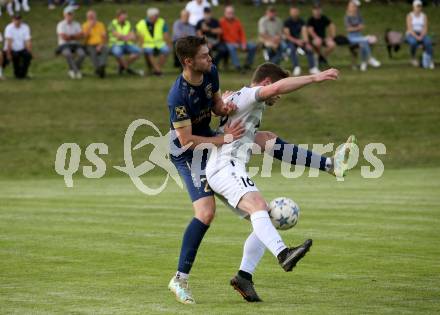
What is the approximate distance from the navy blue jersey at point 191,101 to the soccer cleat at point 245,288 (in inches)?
58.7

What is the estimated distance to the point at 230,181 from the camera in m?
9.41

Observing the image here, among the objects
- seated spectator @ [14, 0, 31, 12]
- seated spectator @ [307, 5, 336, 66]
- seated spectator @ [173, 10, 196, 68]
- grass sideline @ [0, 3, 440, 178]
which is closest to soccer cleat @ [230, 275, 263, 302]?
grass sideline @ [0, 3, 440, 178]


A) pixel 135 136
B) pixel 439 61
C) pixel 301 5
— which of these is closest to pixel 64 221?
pixel 135 136

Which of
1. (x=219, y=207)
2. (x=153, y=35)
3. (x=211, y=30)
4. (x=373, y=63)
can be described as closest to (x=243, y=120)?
(x=219, y=207)

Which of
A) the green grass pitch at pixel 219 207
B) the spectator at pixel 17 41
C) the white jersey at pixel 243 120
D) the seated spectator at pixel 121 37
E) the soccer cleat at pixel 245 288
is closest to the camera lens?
the soccer cleat at pixel 245 288

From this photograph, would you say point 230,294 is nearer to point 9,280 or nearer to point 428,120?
point 9,280

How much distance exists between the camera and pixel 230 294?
990 centimetres

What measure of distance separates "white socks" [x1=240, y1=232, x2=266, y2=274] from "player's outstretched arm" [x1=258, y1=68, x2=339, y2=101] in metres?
1.29

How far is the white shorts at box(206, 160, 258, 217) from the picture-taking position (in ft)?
30.8

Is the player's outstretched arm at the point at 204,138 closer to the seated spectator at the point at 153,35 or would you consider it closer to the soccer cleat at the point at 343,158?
the soccer cleat at the point at 343,158

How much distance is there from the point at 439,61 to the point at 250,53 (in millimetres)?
7843

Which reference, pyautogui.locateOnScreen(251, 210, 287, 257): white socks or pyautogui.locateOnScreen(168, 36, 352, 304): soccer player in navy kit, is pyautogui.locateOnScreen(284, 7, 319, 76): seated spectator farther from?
pyautogui.locateOnScreen(251, 210, 287, 257): white socks

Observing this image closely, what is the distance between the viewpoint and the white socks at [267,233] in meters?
9.02

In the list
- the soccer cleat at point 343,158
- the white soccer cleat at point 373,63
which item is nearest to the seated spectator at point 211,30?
the white soccer cleat at point 373,63
